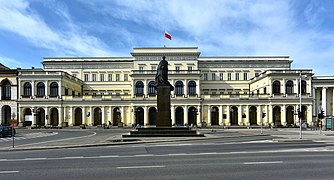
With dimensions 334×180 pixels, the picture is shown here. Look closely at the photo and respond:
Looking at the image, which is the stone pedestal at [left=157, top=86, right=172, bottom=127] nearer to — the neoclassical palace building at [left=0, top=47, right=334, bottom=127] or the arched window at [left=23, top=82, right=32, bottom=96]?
the neoclassical palace building at [left=0, top=47, right=334, bottom=127]

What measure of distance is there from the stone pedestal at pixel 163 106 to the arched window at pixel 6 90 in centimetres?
5656

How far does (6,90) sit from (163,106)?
191 ft

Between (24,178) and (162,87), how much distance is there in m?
21.3

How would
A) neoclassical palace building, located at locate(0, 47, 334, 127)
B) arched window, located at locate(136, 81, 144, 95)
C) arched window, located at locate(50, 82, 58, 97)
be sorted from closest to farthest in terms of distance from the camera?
neoclassical palace building, located at locate(0, 47, 334, 127), arched window, located at locate(50, 82, 58, 97), arched window, located at locate(136, 81, 144, 95)

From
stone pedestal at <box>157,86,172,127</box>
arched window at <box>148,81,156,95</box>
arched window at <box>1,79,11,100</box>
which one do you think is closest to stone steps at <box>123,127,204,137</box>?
stone pedestal at <box>157,86,172,127</box>

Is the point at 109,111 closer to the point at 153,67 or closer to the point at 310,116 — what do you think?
the point at 153,67

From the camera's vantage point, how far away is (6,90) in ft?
242

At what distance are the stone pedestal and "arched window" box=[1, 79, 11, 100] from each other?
56.6 metres

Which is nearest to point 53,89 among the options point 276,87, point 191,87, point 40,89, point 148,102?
point 40,89

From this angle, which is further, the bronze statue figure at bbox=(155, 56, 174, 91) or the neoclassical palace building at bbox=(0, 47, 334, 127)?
the neoclassical palace building at bbox=(0, 47, 334, 127)

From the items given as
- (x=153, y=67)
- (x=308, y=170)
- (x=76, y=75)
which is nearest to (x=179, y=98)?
(x=153, y=67)

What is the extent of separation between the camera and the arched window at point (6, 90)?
7338 cm

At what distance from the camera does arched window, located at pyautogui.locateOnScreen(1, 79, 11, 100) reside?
73375 mm

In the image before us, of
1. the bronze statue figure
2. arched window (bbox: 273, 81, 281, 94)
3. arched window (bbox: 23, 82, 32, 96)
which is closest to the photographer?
the bronze statue figure
